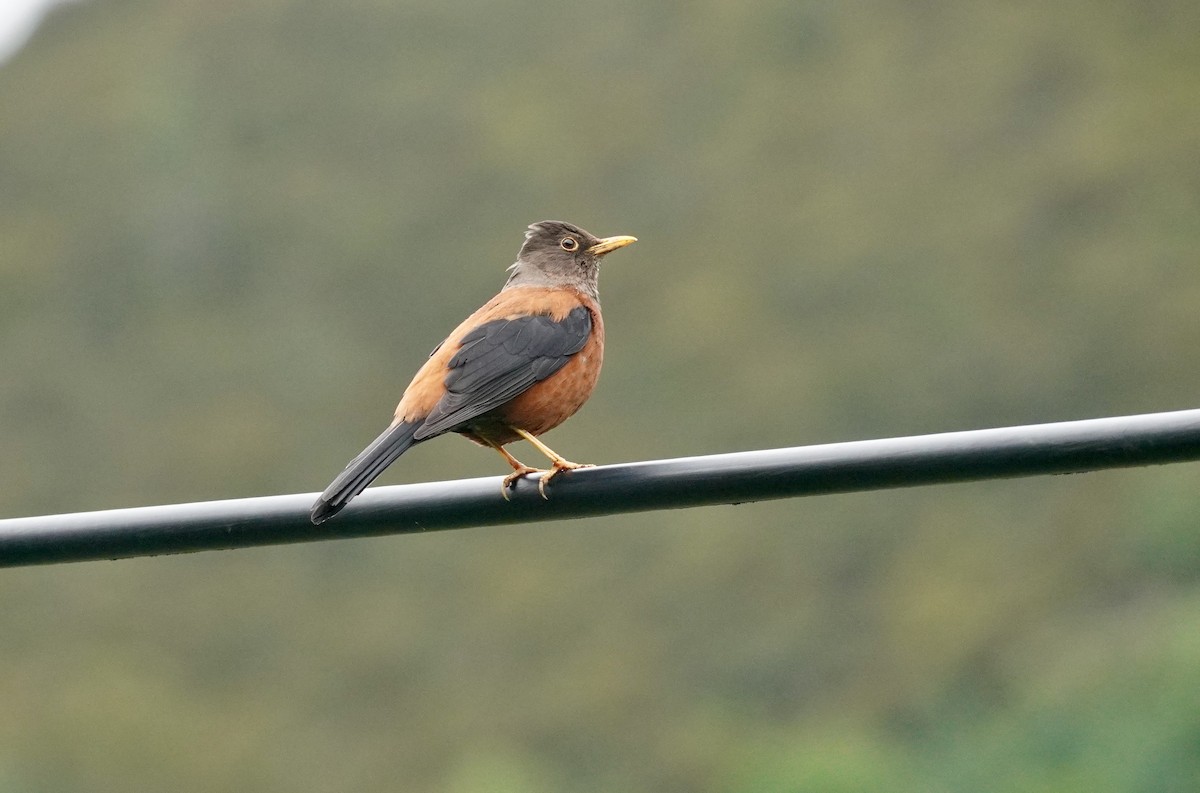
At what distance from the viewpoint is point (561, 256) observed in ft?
30.0

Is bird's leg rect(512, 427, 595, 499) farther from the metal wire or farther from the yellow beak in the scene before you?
the yellow beak

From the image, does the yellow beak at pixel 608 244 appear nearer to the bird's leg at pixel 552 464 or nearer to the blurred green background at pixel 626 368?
the bird's leg at pixel 552 464

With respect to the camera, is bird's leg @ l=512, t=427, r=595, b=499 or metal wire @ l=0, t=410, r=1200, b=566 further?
bird's leg @ l=512, t=427, r=595, b=499

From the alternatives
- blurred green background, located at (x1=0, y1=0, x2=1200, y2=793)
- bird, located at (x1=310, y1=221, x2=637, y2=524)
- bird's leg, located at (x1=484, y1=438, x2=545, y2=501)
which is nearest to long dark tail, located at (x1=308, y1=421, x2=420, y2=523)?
bird, located at (x1=310, y1=221, x2=637, y2=524)

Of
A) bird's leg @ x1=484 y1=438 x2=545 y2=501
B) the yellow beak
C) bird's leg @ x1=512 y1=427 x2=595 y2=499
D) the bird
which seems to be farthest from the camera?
the yellow beak

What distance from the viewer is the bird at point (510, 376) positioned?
6812mm

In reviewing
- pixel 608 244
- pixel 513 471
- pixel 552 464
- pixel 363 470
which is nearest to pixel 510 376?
pixel 513 471

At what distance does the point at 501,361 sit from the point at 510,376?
0.12 m

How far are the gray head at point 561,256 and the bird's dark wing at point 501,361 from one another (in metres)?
1.09

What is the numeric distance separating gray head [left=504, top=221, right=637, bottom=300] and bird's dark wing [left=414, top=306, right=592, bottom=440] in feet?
3.58

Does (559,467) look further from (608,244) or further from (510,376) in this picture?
(608,244)

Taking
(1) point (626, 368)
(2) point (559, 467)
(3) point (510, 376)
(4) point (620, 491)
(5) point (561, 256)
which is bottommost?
(1) point (626, 368)

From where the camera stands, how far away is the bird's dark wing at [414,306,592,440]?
686cm

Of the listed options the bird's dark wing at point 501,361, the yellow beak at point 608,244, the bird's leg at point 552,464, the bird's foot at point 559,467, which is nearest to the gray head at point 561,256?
the yellow beak at point 608,244
